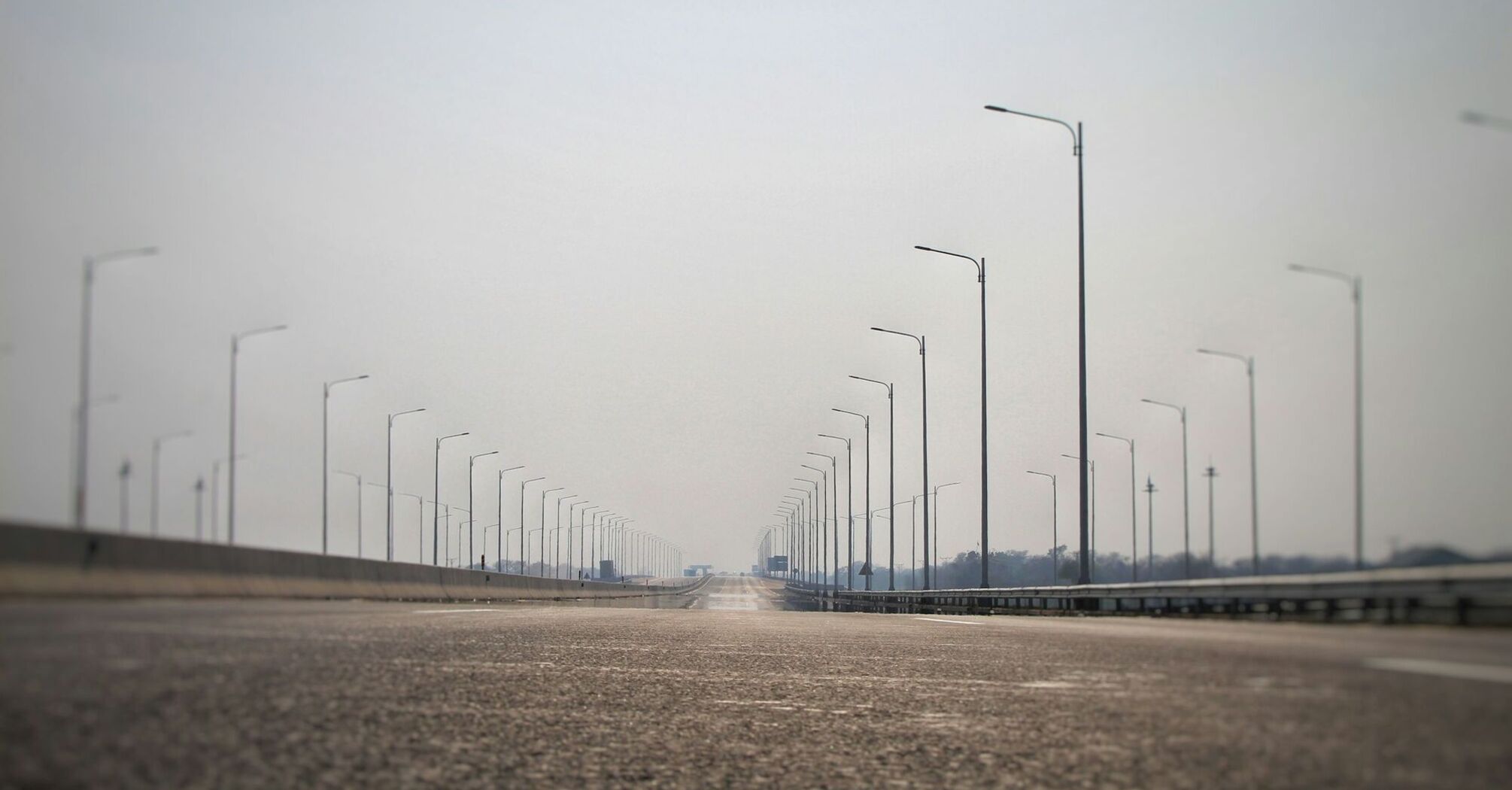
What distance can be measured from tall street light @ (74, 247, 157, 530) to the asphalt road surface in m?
0.17

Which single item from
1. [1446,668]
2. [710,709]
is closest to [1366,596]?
[1446,668]

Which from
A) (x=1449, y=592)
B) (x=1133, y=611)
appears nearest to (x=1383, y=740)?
(x=1449, y=592)

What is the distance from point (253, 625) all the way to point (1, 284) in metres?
1.67

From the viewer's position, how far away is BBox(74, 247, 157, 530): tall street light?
219 centimetres

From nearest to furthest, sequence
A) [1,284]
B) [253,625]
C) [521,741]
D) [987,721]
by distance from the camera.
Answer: [1,284] < [253,625] < [521,741] < [987,721]

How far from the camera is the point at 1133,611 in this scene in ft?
30.5

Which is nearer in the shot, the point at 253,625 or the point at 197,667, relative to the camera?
the point at 197,667

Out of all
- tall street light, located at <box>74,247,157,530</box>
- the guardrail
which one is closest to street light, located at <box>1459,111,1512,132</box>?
the guardrail

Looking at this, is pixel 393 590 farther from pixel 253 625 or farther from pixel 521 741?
pixel 253 625

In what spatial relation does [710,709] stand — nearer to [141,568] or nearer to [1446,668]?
[141,568]

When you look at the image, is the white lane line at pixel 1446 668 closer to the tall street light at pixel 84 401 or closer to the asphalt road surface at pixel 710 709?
the asphalt road surface at pixel 710 709

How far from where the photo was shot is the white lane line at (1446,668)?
1854 mm

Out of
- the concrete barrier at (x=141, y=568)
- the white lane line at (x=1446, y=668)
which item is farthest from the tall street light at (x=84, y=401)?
the white lane line at (x=1446, y=668)

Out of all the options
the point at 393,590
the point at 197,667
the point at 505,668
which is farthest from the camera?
the point at 393,590
